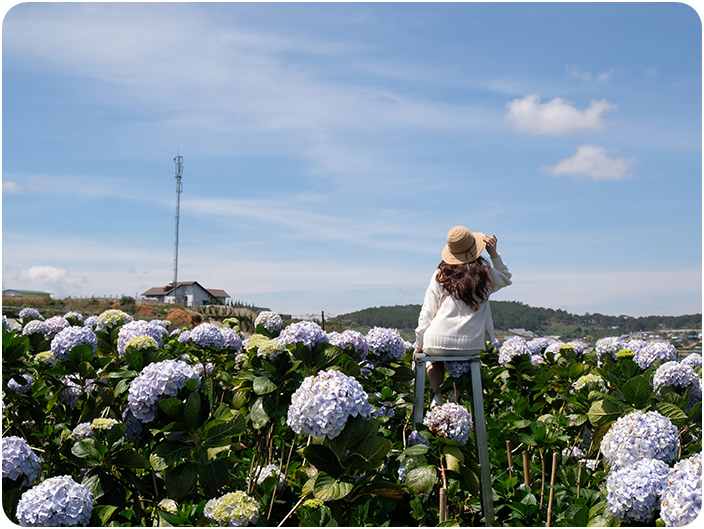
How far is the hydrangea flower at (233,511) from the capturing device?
2125 millimetres

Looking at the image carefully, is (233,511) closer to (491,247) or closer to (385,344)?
(385,344)

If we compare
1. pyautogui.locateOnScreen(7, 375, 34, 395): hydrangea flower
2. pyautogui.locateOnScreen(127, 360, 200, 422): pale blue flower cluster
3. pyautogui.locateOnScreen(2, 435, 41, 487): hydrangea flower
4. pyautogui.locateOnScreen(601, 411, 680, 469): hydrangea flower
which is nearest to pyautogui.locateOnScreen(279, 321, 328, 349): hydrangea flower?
pyautogui.locateOnScreen(127, 360, 200, 422): pale blue flower cluster

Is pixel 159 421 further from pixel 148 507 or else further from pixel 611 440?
pixel 611 440

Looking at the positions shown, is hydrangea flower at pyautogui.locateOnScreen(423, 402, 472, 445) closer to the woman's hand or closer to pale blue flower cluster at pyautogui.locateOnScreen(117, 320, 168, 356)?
the woman's hand

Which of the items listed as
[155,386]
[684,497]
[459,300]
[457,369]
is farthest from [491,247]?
[155,386]

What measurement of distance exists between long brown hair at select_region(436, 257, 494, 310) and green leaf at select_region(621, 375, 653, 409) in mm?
1196

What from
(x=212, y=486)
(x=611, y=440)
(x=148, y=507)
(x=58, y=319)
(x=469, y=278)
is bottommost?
(x=148, y=507)

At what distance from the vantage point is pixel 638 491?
1935 mm

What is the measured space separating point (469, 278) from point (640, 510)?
2.09m

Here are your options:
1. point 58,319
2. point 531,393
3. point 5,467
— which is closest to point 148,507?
point 5,467

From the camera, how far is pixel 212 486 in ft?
7.45

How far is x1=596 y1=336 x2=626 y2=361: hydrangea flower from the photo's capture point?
5.32 meters

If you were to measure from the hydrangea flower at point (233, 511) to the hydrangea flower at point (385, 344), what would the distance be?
1.62 metres

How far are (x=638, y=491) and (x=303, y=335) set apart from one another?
67.5 inches
